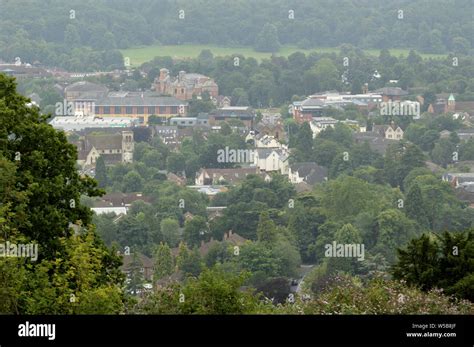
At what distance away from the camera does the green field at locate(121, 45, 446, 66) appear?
322ft

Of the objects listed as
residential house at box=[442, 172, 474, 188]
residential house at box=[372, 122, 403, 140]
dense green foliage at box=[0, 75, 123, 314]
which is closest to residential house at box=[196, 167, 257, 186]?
residential house at box=[442, 172, 474, 188]

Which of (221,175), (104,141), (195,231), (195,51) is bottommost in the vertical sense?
(221,175)

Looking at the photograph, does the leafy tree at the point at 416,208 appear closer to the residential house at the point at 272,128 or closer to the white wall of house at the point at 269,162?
the white wall of house at the point at 269,162

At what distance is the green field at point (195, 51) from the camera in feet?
322

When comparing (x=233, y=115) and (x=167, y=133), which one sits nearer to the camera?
(x=167, y=133)

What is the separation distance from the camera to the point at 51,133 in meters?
10.8

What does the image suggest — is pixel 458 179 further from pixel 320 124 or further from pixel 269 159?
pixel 320 124

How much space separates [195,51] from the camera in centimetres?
10181

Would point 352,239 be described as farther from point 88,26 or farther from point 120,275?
point 88,26

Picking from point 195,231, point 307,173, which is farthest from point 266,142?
point 195,231

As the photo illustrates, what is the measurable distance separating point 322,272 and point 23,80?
53.3 m

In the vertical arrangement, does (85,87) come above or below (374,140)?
above

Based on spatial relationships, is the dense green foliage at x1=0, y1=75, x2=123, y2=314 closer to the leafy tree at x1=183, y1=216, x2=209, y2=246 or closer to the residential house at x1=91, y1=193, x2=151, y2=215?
the leafy tree at x1=183, y1=216, x2=209, y2=246
